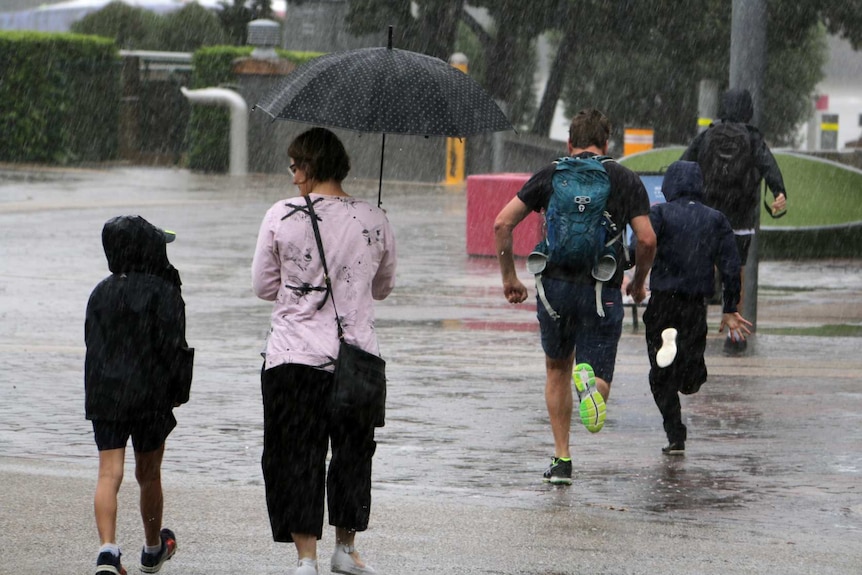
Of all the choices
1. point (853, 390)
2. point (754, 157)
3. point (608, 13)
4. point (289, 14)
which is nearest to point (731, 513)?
point (853, 390)

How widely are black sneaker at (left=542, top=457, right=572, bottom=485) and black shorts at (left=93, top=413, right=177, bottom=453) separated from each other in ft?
7.38

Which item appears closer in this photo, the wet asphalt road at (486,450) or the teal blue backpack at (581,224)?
the wet asphalt road at (486,450)

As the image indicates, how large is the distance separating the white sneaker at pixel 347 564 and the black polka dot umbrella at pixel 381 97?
134 cm

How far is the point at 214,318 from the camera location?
42.8ft

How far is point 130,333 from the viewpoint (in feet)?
18.5

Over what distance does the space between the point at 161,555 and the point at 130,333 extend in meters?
0.84

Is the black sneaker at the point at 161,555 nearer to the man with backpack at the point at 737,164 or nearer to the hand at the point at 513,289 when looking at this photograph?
the hand at the point at 513,289

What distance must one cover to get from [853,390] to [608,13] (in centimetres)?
2089

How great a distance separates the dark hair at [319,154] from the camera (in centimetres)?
570

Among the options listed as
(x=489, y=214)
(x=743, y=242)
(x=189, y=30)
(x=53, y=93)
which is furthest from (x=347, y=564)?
(x=189, y=30)

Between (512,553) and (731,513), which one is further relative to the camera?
(731,513)

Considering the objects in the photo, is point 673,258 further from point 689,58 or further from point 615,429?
point 689,58

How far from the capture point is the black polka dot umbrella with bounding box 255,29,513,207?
19.3 ft

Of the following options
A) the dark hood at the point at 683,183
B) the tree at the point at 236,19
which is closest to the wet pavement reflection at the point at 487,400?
the dark hood at the point at 683,183
